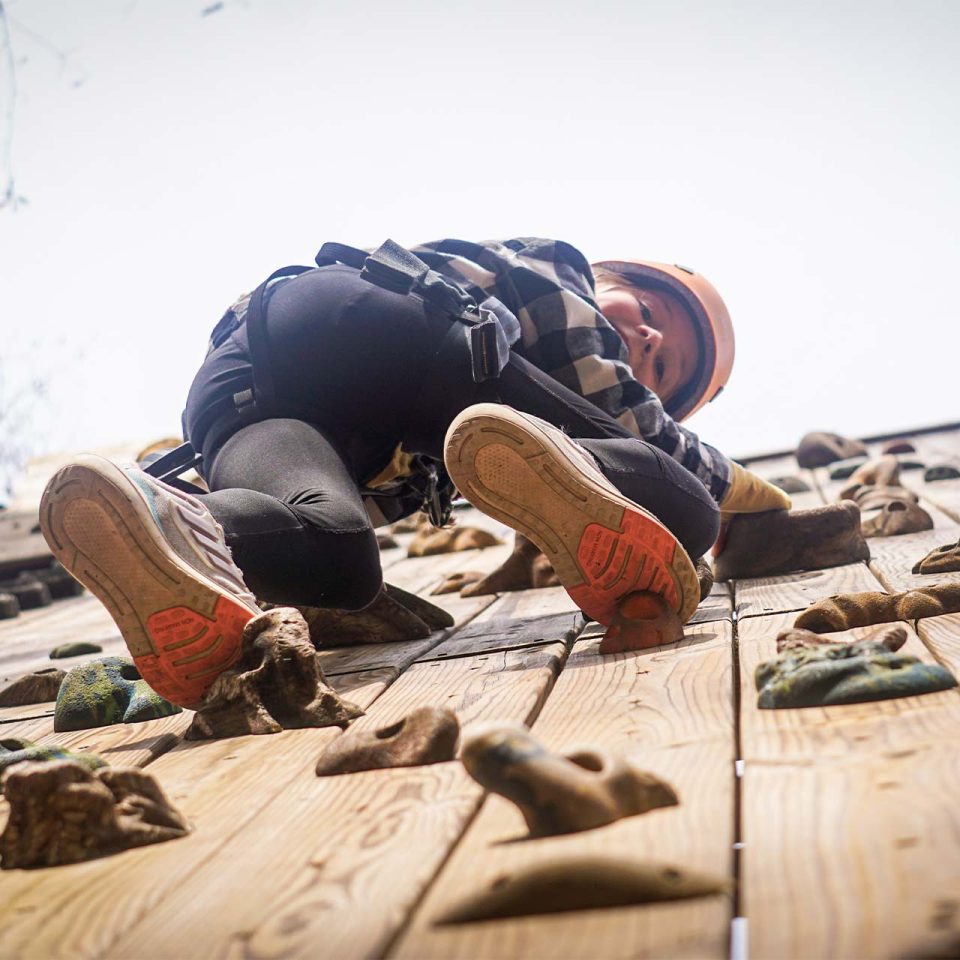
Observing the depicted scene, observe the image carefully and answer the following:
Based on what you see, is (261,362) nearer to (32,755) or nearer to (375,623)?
(375,623)

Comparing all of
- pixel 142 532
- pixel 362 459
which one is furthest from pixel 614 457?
pixel 142 532

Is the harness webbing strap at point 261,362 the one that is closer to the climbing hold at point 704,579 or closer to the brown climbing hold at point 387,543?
the climbing hold at point 704,579

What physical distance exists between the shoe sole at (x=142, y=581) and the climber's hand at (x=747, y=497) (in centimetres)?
127

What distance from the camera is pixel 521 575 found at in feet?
9.82

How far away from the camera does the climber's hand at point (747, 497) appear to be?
8.59ft

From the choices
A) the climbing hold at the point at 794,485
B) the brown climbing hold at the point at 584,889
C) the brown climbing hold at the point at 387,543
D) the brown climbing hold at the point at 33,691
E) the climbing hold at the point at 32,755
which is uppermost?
the brown climbing hold at the point at 584,889

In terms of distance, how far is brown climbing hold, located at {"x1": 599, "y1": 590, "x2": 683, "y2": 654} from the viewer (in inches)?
73.2

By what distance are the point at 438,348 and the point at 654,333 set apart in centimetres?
81

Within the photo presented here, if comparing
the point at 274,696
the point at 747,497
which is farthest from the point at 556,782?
the point at 747,497

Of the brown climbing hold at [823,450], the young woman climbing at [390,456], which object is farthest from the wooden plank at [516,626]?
the brown climbing hold at [823,450]

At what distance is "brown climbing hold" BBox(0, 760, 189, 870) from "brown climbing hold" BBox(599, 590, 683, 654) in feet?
2.98

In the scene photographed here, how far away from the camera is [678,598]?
192 cm

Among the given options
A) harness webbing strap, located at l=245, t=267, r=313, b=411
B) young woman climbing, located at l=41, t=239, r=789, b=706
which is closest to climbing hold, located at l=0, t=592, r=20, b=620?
young woman climbing, located at l=41, t=239, r=789, b=706

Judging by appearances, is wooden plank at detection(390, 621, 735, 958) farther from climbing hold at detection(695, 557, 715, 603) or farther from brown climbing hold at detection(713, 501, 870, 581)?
brown climbing hold at detection(713, 501, 870, 581)
